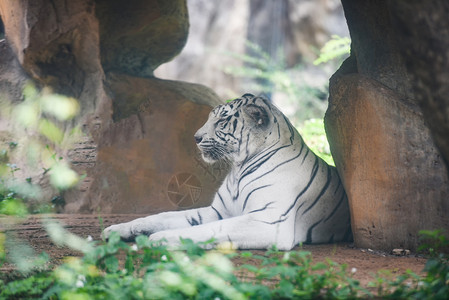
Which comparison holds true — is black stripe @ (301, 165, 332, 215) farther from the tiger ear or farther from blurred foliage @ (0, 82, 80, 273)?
blurred foliage @ (0, 82, 80, 273)

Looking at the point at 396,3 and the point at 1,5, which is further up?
the point at 1,5

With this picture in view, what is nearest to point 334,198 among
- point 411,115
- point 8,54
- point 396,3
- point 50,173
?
point 411,115

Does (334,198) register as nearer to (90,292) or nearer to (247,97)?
(247,97)

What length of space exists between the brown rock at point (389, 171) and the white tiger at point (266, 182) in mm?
336

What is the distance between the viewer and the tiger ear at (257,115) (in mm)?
4363

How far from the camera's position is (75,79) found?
19.1 ft

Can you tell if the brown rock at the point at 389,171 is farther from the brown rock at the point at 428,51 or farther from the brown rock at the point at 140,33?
the brown rock at the point at 140,33

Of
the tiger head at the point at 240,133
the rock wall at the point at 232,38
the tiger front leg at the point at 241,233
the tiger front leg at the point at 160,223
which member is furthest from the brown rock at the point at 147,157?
the rock wall at the point at 232,38

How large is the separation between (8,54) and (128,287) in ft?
14.0

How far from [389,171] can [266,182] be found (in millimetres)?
932

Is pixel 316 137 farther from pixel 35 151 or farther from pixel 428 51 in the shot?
pixel 428 51

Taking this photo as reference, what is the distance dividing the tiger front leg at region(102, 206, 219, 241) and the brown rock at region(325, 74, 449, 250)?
129 cm

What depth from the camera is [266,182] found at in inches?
163

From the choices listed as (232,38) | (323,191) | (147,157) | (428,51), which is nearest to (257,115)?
(323,191)
